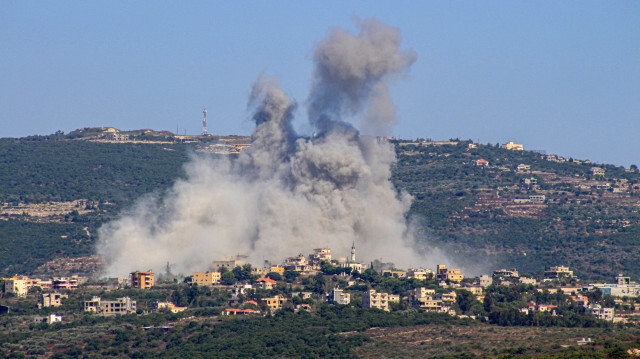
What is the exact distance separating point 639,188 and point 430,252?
3343 cm

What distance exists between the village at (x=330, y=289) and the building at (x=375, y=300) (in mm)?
58

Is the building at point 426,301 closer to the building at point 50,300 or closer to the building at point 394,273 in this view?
the building at point 394,273

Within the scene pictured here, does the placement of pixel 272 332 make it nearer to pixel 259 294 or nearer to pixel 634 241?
pixel 259 294

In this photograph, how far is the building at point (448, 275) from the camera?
109 m

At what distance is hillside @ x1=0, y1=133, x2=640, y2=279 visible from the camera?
134 m

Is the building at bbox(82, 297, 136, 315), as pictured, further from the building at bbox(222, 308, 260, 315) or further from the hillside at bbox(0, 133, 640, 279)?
the hillside at bbox(0, 133, 640, 279)

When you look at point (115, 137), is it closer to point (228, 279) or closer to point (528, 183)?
point (528, 183)

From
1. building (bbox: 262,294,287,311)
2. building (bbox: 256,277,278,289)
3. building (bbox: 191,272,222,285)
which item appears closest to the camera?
building (bbox: 262,294,287,311)

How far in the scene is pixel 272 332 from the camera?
93000 millimetres

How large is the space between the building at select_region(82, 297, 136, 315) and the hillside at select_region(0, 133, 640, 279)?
25.6 meters

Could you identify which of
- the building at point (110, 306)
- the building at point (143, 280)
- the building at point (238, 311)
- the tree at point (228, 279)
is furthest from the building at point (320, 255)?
the building at point (110, 306)

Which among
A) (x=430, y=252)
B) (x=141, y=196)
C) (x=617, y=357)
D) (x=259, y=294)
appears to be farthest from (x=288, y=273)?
(x=141, y=196)

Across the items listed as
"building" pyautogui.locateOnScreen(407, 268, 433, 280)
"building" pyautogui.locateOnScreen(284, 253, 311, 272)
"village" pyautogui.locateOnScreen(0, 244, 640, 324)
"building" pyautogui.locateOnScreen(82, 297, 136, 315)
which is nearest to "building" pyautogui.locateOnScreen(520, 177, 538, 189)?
"village" pyautogui.locateOnScreen(0, 244, 640, 324)

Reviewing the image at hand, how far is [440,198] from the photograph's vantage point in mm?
149000
